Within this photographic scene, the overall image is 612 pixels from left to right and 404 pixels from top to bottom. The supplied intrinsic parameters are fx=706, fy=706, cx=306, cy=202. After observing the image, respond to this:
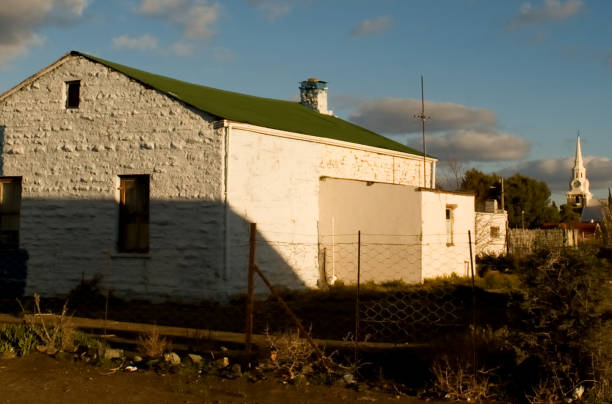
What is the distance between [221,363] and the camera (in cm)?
930

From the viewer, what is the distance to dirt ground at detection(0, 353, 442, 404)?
8133 millimetres

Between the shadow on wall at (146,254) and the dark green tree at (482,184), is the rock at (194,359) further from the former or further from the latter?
the dark green tree at (482,184)

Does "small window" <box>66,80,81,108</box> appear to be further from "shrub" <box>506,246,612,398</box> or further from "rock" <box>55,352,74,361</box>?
"shrub" <box>506,246,612,398</box>

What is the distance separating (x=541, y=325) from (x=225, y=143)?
9933 millimetres

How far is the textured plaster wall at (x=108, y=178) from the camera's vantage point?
53.4ft

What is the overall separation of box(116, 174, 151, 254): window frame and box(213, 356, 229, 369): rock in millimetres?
8044

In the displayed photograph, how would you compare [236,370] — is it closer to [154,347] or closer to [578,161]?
[154,347]

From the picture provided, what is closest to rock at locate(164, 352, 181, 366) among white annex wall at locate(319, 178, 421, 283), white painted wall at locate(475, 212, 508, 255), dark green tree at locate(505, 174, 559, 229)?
white annex wall at locate(319, 178, 421, 283)

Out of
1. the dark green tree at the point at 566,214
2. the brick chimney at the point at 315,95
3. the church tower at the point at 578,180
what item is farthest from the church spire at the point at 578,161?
the brick chimney at the point at 315,95

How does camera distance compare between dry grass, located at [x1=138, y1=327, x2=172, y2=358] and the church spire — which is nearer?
dry grass, located at [x1=138, y1=327, x2=172, y2=358]

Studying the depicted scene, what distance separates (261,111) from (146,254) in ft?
20.8

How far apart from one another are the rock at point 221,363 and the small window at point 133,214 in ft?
26.7

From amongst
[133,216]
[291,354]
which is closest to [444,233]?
[133,216]

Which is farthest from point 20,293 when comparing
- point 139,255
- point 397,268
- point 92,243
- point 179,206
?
point 397,268
